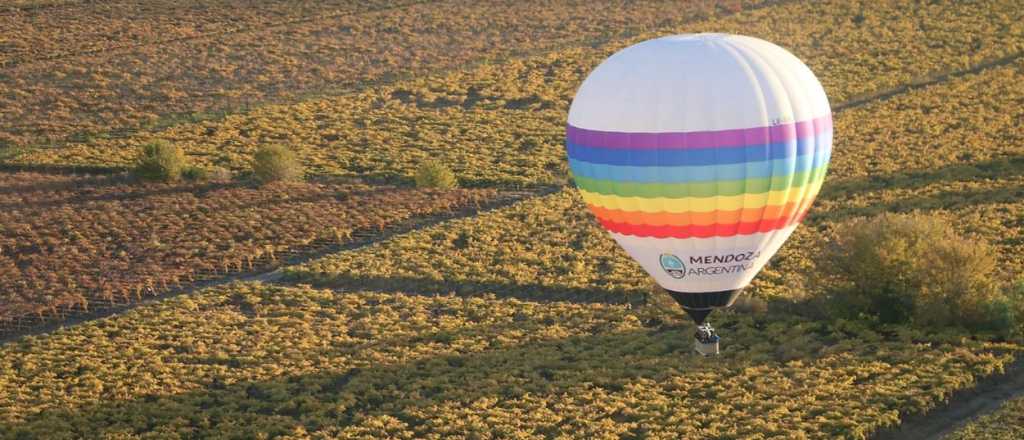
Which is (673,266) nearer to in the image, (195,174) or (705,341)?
(705,341)

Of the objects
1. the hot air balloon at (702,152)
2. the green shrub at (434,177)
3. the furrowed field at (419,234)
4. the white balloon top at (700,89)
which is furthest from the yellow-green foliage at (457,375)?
the green shrub at (434,177)

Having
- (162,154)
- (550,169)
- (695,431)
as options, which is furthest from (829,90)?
(695,431)

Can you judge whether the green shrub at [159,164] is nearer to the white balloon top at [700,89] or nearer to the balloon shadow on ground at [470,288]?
the balloon shadow on ground at [470,288]

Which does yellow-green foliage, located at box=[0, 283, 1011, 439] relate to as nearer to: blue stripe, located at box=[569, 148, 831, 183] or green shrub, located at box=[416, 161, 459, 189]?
blue stripe, located at box=[569, 148, 831, 183]

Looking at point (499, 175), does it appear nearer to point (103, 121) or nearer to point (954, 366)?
point (103, 121)

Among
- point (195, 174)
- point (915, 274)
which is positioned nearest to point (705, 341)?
point (915, 274)

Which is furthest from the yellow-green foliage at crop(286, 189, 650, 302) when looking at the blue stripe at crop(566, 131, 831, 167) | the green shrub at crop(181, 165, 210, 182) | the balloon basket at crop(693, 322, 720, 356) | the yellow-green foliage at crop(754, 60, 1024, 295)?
the green shrub at crop(181, 165, 210, 182)
